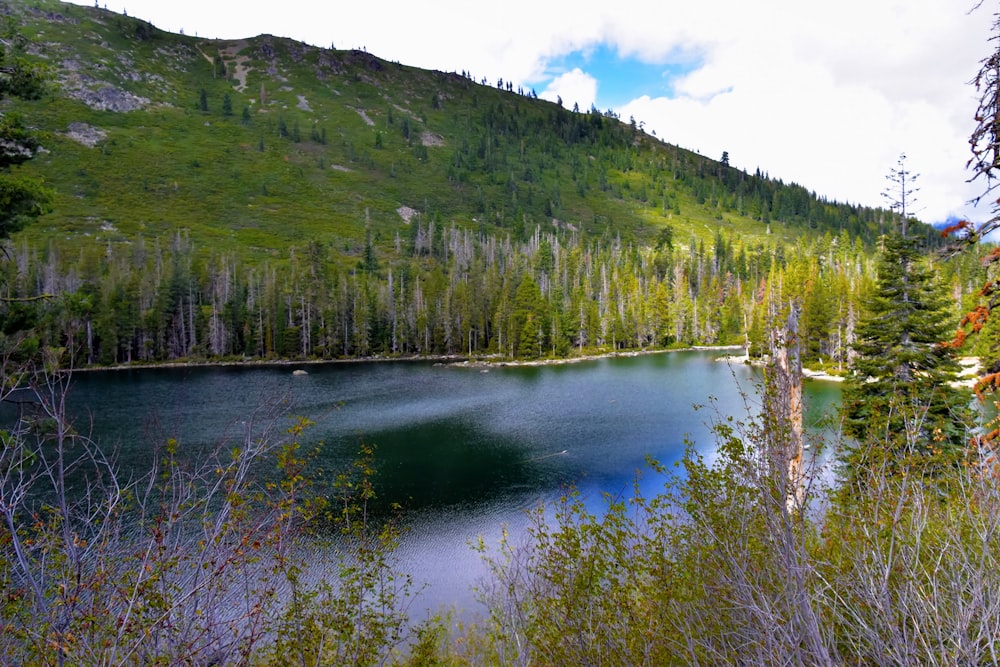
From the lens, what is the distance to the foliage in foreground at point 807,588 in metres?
4.39

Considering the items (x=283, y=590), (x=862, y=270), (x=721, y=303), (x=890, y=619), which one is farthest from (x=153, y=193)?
(x=862, y=270)

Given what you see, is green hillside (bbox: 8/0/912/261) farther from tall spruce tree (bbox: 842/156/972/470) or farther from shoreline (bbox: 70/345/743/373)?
tall spruce tree (bbox: 842/156/972/470)

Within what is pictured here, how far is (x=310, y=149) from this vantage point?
7195 inches

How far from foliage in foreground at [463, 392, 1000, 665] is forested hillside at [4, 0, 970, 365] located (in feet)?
39.5

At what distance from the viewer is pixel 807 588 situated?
5.66 metres

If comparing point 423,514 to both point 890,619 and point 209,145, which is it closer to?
point 890,619

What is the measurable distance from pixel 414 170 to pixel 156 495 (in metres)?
180

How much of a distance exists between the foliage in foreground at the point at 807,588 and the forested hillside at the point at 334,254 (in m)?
12.1

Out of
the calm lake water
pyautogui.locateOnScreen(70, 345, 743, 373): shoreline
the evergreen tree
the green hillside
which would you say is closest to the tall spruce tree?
the calm lake water

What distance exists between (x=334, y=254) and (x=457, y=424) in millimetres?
92270

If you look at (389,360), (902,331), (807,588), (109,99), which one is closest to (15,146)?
(807,588)

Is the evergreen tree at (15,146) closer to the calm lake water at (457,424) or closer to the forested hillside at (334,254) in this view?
the forested hillside at (334,254)

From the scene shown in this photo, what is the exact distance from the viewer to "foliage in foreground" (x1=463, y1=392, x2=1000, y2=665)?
4.39 meters

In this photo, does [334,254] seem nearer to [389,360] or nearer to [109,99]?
→ [389,360]
